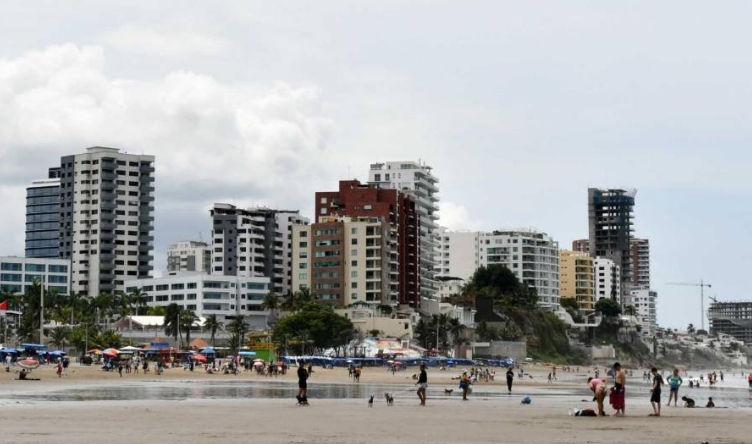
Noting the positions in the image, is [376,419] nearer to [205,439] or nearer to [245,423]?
[245,423]

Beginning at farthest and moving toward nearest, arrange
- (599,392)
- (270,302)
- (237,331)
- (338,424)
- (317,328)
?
1. (270,302)
2. (237,331)
3. (317,328)
4. (599,392)
5. (338,424)

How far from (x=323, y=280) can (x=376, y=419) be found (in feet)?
511

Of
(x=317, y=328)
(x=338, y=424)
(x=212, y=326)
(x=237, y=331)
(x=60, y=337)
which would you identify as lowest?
(x=338, y=424)

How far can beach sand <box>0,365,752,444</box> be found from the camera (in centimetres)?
3047

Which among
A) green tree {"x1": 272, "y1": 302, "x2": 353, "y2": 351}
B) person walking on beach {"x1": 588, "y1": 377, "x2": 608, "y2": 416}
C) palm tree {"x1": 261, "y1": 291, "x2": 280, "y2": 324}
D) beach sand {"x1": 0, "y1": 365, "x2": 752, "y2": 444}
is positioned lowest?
beach sand {"x1": 0, "y1": 365, "x2": 752, "y2": 444}

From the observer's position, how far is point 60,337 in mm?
161125

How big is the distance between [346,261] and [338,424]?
156m

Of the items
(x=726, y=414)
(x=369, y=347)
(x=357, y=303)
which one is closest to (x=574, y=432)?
(x=726, y=414)

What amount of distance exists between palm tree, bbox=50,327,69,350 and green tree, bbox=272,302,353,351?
3143 centimetres

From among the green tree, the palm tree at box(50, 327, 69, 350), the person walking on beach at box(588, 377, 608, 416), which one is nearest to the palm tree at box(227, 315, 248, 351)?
the green tree

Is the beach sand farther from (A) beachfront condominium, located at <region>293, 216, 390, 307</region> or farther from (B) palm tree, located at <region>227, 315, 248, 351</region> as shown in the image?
(A) beachfront condominium, located at <region>293, 216, 390, 307</region>

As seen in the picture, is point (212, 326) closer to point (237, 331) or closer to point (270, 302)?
point (237, 331)

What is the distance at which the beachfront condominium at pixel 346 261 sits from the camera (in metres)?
191

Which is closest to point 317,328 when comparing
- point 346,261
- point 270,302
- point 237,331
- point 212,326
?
point 237,331
